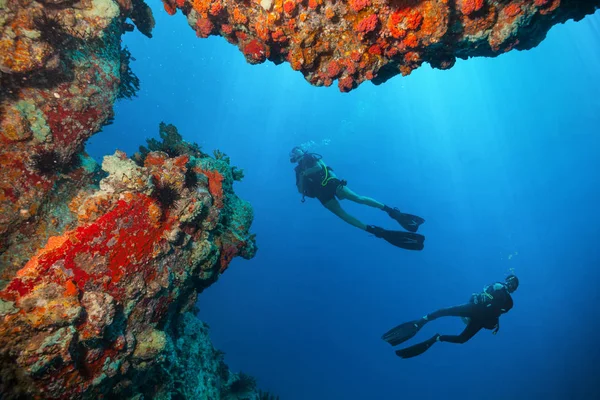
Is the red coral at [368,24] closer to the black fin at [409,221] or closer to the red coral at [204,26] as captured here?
the red coral at [204,26]

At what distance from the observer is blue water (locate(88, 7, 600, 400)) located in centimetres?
4116

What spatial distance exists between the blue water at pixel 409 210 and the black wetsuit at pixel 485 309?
32822mm

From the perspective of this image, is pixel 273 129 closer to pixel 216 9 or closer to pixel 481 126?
pixel 481 126

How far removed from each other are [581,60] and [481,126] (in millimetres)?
24669

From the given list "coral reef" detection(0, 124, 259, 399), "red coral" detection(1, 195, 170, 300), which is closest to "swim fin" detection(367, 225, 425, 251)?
"coral reef" detection(0, 124, 259, 399)

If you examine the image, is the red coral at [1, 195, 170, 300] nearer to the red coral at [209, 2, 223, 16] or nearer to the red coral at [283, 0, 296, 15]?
the red coral at [209, 2, 223, 16]

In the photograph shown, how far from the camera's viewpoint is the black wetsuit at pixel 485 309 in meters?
9.27

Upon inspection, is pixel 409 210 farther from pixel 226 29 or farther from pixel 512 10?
pixel 226 29

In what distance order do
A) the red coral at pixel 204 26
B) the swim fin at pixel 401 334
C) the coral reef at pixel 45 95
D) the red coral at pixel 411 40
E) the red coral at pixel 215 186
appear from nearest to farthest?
the red coral at pixel 411 40, the coral reef at pixel 45 95, the red coral at pixel 204 26, the red coral at pixel 215 186, the swim fin at pixel 401 334

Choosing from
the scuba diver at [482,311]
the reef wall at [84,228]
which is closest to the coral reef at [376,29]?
the reef wall at [84,228]

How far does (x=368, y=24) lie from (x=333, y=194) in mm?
7428

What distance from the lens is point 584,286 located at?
46.1 metres

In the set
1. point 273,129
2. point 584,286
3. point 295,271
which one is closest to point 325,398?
point 295,271

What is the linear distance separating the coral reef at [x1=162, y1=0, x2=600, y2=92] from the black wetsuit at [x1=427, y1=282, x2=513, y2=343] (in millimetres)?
8165
